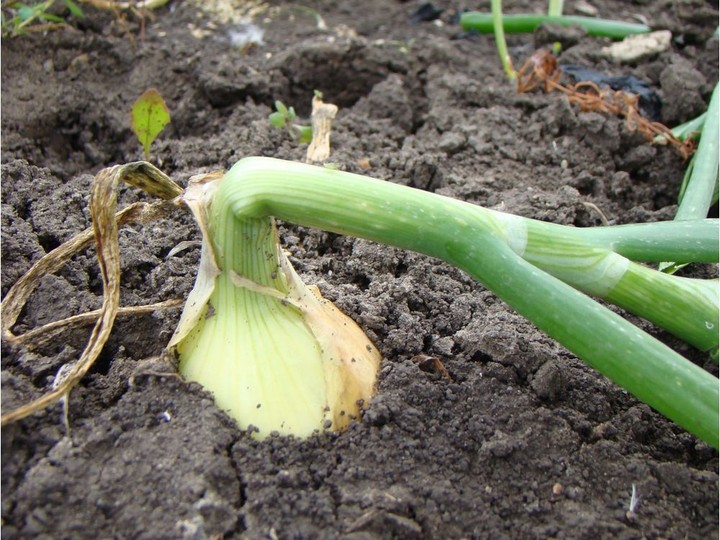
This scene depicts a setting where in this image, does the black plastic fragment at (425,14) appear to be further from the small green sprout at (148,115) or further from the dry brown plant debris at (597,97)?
the small green sprout at (148,115)

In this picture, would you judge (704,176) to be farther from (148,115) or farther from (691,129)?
(148,115)

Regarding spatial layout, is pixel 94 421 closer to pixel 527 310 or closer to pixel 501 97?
pixel 527 310

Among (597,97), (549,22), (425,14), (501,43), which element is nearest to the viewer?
(597,97)

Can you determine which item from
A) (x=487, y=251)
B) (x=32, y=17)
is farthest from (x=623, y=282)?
(x=32, y=17)

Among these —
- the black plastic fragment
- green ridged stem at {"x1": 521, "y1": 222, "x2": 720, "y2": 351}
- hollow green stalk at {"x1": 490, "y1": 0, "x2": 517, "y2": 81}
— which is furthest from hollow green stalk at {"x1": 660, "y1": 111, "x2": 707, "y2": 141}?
the black plastic fragment

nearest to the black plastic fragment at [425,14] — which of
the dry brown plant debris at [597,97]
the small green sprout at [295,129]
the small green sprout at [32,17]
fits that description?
the dry brown plant debris at [597,97]

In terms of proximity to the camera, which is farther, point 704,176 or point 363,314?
point 704,176

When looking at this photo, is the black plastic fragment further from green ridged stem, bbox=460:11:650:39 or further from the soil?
the soil
